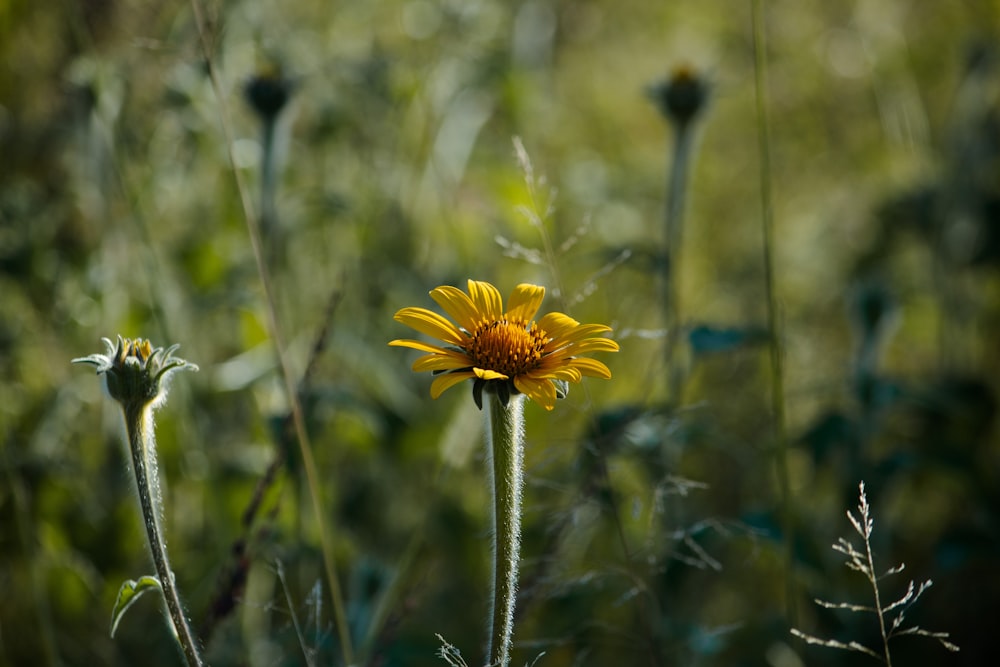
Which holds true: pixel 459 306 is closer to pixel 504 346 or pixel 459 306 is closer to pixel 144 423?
pixel 504 346

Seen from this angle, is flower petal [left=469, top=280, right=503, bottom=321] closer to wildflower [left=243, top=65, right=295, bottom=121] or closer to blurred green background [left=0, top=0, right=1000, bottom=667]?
blurred green background [left=0, top=0, right=1000, bottom=667]

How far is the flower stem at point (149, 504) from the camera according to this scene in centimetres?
120

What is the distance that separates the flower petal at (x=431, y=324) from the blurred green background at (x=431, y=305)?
36 cm

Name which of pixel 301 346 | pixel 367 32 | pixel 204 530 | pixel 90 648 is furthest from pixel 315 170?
pixel 90 648

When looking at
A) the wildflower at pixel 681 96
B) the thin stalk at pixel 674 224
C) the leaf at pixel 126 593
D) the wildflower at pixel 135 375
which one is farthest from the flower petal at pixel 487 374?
the wildflower at pixel 681 96

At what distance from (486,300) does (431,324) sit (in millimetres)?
129

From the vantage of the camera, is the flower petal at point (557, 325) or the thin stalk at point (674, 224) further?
the thin stalk at point (674, 224)

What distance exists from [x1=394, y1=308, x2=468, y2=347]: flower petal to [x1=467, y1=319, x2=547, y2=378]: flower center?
0.08ft

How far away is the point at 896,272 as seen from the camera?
3.88 metres

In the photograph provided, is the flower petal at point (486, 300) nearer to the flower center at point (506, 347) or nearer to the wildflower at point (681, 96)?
the flower center at point (506, 347)

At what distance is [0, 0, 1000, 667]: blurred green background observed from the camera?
90.0 inches

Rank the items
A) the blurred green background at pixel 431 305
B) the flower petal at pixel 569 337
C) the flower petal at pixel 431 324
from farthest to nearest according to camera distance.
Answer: the blurred green background at pixel 431 305, the flower petal at pixel 569 337, the flower petal at pixel 431 324

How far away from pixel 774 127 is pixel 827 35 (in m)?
0.49

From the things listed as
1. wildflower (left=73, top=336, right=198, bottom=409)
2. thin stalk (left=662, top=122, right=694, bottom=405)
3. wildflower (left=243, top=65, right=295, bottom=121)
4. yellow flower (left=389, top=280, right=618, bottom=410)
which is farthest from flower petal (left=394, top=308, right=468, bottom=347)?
wildflower (left=243, top=65, right=295, bottom=121)
